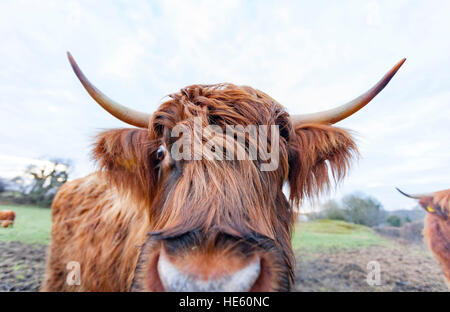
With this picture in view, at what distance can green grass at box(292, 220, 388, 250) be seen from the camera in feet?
29.7

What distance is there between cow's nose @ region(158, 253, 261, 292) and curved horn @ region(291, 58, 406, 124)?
1.69 metres

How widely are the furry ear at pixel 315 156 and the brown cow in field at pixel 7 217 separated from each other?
3.96 meters

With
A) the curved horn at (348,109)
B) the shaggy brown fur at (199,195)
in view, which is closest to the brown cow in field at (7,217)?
the shaggy brown fur at (199,195)

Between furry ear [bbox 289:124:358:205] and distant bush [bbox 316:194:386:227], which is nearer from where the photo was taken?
furry ear [bbox 289:124:358:205]

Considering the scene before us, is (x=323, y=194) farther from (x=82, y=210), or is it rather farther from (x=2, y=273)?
(x=2, y=273)

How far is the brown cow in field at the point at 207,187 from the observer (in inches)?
45.7

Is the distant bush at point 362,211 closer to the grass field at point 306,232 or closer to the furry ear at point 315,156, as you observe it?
the grass field at point 306,232

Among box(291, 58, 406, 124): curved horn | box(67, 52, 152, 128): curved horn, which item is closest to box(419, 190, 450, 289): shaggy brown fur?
box(291, 58, 406, 124): curved horn

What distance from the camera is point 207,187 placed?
1578mm

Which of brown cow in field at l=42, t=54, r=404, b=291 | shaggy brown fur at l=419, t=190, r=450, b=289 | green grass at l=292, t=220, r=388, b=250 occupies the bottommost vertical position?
green grass at l=292, t=220, r=388, b=250

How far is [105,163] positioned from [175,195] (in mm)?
1242

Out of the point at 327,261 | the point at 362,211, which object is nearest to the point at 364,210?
the point at 362,211

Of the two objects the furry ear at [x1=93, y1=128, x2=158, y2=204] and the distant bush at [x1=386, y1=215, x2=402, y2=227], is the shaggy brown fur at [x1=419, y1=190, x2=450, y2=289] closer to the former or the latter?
the distant bush at [x1=386, y1=215, x2=402, y2=227]
